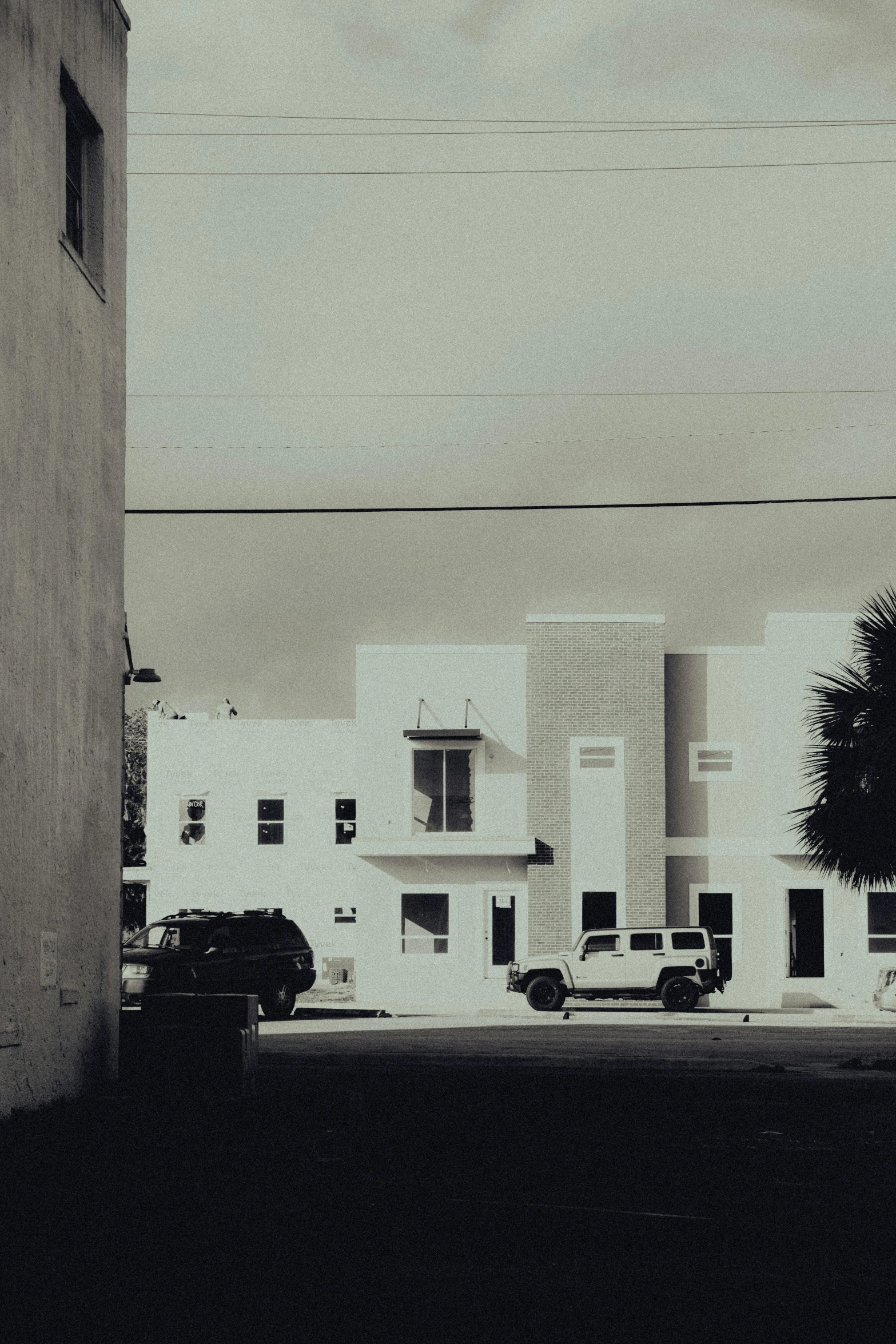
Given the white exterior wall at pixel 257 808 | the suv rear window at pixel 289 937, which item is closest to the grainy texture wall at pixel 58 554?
the suv rear window at pixel 289 937

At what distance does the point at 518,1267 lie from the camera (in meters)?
8.11

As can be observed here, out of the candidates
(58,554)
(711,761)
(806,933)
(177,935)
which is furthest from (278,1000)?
(58,554)

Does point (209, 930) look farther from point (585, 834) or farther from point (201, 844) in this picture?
point (201, 844)

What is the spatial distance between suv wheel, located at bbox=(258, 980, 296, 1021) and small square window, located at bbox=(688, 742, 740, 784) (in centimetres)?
1222

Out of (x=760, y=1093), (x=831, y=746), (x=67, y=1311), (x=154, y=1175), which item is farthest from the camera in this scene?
(x=831, y=746)

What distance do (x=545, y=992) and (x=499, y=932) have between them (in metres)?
5.57

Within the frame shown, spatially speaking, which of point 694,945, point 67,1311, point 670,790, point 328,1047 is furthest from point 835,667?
point 67,1311

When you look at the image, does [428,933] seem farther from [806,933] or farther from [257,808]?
[257,808]

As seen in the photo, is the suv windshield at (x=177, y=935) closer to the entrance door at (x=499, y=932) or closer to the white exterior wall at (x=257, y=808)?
the entrance door at (x=499, y=932)

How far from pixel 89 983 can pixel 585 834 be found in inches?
960

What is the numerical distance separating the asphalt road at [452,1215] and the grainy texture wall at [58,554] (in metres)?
1.22

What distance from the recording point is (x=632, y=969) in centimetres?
3400

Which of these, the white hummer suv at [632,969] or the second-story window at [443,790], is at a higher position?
the second-story window at [443,790]

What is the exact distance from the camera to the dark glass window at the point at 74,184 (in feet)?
53.5
